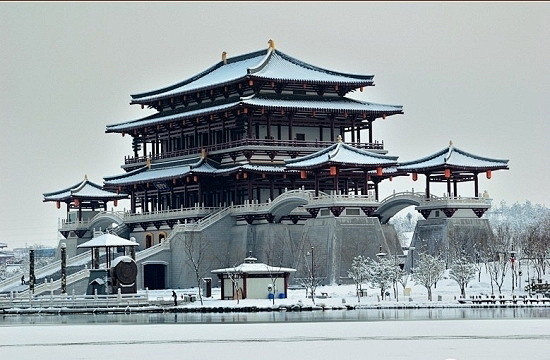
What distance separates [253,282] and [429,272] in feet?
37.4

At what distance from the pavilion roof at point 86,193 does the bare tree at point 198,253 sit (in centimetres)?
1885

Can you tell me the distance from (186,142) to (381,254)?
98.3 feet

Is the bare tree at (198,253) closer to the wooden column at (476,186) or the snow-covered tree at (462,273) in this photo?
the wooden column at (476,186)

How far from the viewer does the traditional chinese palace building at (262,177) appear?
9956 cm

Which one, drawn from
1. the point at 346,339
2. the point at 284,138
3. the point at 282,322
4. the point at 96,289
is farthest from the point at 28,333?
the point at 284,138

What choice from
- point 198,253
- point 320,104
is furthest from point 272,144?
point 198,253

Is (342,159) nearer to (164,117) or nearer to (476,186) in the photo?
(476,186)

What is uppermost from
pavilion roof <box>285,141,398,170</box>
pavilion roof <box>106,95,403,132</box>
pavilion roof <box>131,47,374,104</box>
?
pavilion roof <box>131,47,374,104</box>

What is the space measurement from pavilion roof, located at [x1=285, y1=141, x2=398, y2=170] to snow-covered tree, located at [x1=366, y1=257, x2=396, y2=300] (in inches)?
412

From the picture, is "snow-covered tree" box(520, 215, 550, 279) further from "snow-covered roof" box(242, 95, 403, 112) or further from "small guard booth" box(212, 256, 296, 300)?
"small guard booth" box(212, 256, 296, 300)

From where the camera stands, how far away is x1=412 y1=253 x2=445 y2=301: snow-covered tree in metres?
87.5

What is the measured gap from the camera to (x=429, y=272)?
287 ft

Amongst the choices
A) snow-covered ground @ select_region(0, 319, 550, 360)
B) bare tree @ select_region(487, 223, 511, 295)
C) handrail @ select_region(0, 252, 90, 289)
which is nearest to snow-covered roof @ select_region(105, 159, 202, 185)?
handrail @ select_region(0, 252, 90, 289)

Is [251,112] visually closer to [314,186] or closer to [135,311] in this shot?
[314,186]
